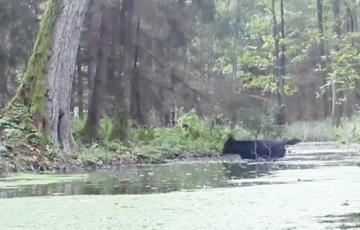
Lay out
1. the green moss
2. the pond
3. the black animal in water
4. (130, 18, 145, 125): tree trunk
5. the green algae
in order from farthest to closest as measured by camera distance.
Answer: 1. (130, 18, 145, 125): tree trunk
2. the black animal in water
3. the green moss
4. the green algae
5. the pond

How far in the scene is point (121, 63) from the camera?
12969mm

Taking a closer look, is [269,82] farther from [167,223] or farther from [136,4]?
[167,223]

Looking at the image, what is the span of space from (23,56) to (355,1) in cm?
2011

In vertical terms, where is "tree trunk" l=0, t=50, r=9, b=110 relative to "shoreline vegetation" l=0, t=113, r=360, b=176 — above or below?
above

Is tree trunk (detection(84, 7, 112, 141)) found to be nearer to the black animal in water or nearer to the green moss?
the black animal in water

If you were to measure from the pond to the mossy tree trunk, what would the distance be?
9.51 ft

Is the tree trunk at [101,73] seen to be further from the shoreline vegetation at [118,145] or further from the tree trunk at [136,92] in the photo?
the tree trunk at [136,92]

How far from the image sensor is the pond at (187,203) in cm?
335

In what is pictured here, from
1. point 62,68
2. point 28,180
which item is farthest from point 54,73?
point 28,180

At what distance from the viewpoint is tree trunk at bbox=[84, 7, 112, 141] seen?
1265 cm

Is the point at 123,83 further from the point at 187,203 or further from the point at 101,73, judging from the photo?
the point at 187,203

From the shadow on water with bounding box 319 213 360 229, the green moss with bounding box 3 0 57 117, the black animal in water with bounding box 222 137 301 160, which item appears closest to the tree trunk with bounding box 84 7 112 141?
the black animal in water with bounding box 222 137 301 160

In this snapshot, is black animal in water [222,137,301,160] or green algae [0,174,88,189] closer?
green algae [0,174,88,189]

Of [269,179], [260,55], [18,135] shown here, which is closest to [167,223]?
[269,179]
